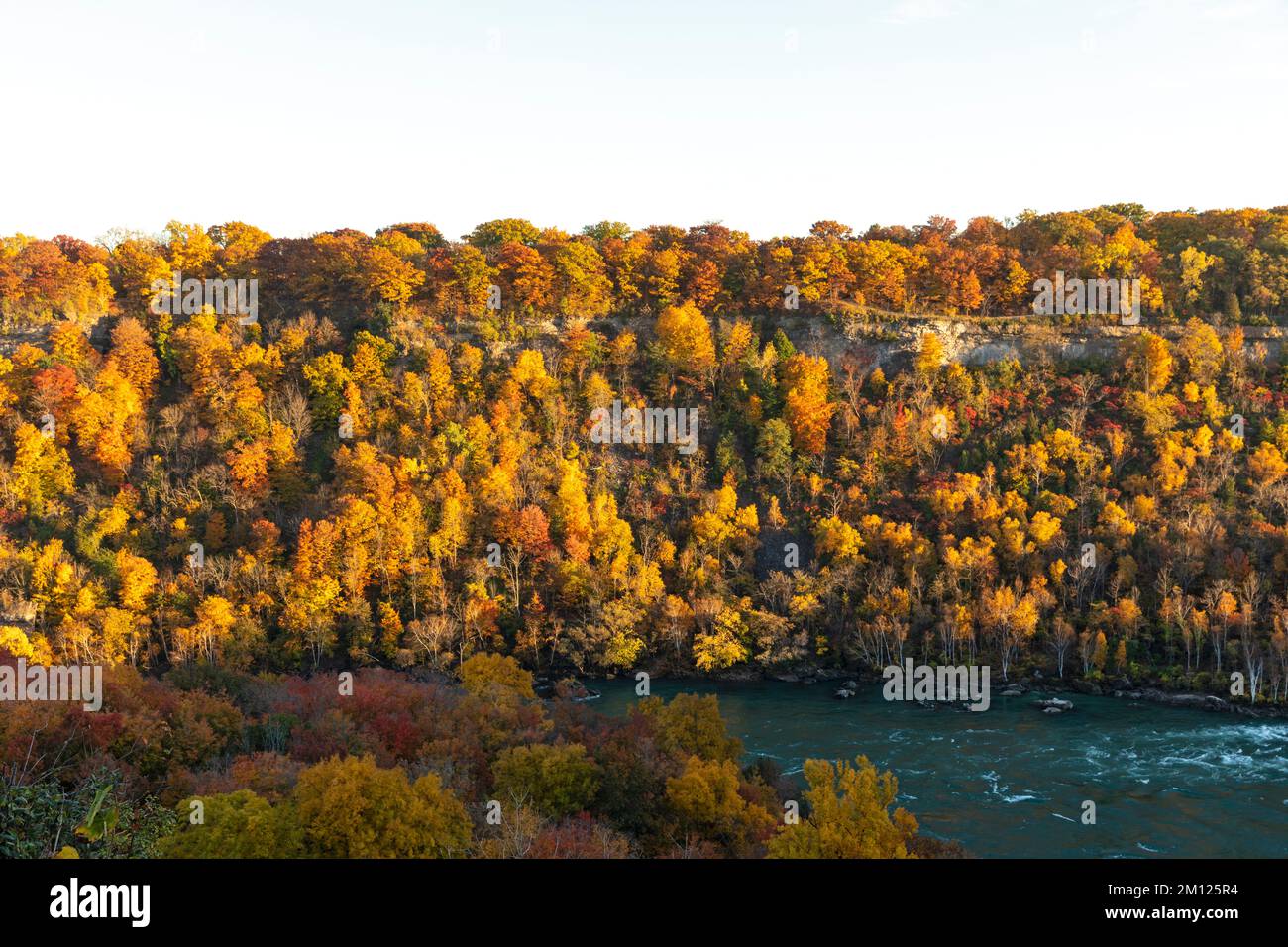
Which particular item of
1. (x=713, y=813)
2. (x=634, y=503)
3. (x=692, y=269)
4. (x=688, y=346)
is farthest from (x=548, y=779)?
(x=692, y=269)

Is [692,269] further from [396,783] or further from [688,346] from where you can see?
[396,783]

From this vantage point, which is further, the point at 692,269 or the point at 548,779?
the point at 692,269

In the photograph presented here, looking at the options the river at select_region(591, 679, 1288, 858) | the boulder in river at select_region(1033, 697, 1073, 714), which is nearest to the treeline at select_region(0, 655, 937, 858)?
the river at select_region(591, 679, 1288, 858)

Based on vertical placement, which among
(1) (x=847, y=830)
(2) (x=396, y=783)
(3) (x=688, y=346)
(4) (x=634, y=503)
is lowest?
(1) (x=847, y=830)

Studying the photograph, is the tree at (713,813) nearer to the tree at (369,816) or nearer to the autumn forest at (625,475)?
the autumn forest at (625,475)

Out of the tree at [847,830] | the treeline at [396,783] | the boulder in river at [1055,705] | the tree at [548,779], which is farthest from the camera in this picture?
the boulder in river at [1055,705]

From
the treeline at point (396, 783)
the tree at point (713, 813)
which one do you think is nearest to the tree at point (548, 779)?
the treeline at point (396, 783)
